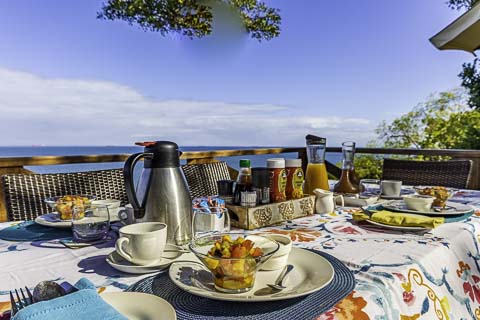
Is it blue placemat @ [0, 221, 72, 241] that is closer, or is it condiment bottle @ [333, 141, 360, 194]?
blue placemat @ [0, 221, 72, 241]

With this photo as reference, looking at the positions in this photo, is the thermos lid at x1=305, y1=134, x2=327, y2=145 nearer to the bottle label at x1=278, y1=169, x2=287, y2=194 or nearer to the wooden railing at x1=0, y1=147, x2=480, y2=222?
the bottle label at x1=278, y1=169, x2=287, y2=194

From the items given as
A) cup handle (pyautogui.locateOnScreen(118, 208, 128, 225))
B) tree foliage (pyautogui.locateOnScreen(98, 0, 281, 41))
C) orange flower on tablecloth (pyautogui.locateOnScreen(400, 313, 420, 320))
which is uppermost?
tree foliage (pyautogui.locateOnScreen(98, 0, 281, 41))

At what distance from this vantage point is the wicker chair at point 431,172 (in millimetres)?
2145

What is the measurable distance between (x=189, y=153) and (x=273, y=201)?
214 centimetres

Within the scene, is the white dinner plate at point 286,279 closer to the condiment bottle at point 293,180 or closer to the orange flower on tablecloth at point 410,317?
the orange flower on tablecloth at point 410,317

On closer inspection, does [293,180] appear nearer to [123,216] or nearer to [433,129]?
[123,216]

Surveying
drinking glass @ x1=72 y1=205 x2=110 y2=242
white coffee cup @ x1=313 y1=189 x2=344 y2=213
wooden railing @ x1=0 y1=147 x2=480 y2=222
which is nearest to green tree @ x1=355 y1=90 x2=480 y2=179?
wooden railing @ x1=0 y1=147 x2=480 y2=222

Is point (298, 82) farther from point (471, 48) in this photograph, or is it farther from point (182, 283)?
point (182, 283)

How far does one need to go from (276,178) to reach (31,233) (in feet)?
2.64

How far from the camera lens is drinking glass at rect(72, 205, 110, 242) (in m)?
0.92

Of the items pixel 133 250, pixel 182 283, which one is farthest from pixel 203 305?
pixel 133 250

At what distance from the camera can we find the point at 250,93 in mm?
14203

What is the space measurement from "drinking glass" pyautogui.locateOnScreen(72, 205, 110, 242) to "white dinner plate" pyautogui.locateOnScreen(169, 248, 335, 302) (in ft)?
1.11

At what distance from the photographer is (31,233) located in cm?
103
